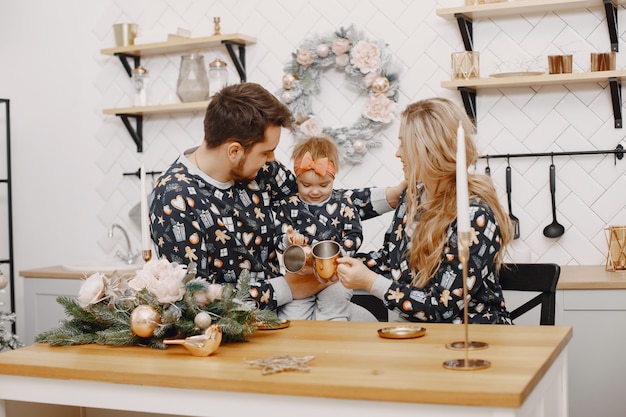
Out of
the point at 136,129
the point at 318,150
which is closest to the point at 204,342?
the point at 318,150

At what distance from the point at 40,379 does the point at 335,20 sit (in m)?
2.77

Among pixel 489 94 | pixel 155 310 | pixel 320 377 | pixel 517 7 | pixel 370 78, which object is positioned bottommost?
pixel 320 377

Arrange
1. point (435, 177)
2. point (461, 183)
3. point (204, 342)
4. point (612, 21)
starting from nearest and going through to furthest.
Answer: point (461, 183)
point (204, 342)
point (435, 177)
point (612, 21)

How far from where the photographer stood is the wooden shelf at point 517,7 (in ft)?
12.2

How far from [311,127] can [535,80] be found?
3.76ft

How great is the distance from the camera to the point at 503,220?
2.52 m

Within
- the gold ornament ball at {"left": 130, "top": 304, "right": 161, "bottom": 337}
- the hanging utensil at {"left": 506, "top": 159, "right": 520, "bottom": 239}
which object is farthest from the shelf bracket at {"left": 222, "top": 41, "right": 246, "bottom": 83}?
the gold ornament ball at {"left": 130, "top": 304, "right": 161, "bottom": 337}

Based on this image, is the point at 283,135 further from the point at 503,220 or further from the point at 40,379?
the point at 40,379

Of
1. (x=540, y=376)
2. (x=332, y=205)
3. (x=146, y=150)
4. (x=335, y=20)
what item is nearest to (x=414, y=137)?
(x=332, y=205)

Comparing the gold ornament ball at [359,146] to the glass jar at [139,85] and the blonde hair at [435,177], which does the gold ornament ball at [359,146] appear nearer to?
the glass jar at [139,85]

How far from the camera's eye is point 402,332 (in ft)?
7.05

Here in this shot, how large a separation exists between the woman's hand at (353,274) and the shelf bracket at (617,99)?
1.79 metres

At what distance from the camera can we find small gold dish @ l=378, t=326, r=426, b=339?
2131mm

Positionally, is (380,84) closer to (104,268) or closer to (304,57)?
(304,57)
